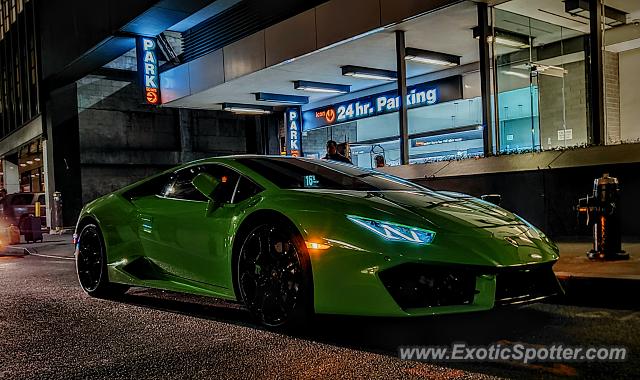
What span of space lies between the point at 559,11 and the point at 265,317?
10.5m

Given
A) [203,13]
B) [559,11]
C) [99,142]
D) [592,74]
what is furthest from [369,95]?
[99,142]

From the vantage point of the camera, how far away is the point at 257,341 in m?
4.12

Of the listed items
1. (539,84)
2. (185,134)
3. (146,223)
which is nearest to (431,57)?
(539,84)

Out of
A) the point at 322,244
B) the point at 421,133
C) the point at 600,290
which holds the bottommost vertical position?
the point at 600,290

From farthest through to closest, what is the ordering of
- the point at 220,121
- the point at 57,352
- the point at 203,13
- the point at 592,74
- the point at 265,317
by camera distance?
1. the point at 220,121
2. the point at 203,13
3. the point at 592,74
4. the point at 265,317
5. the point at 57,352

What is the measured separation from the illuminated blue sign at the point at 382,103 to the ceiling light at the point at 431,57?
3.45 ft

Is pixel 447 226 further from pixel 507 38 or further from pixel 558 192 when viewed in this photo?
pixel 507 38

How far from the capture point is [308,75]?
16828 millimetres

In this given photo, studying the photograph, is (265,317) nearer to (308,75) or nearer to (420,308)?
(420,308)

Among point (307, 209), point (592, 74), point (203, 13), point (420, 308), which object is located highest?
point (203, 13)

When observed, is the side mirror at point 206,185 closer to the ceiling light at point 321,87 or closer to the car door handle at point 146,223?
the car door handle at point 146,223

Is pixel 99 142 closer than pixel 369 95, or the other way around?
pixel 369 95

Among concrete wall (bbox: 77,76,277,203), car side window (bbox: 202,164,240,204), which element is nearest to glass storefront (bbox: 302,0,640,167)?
car side window (bbox: 202,164,240,204)

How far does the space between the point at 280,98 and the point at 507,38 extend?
9.34 m
